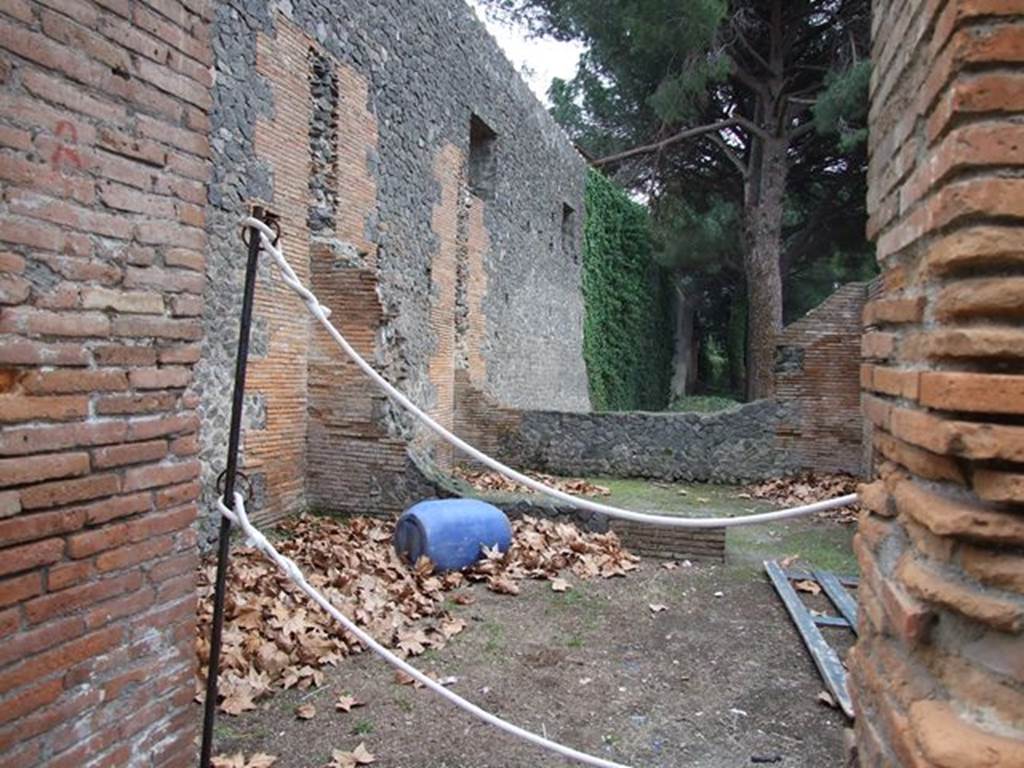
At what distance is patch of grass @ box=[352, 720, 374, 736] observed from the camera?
3783mm

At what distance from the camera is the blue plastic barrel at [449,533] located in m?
6.29

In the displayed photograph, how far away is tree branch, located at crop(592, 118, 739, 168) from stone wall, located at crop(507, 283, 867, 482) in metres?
7.77

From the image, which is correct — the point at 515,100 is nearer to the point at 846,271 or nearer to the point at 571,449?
the point at 571,449

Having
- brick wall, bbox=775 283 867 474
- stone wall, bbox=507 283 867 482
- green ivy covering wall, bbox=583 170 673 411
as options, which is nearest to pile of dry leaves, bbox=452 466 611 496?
stone wall, bbox=507 283 867 482

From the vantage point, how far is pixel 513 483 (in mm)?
10938

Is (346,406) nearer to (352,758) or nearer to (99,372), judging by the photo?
(352,758)

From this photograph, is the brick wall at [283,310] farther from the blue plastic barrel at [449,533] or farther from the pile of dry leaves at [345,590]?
the blue plastic barrel at [449,533]

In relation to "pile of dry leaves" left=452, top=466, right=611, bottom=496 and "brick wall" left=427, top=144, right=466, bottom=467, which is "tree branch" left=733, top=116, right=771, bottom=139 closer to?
"brick wall" left=427, top=144, right=466, bottom=467

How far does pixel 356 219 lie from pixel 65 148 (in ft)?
24.4

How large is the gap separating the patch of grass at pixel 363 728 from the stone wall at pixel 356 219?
3.30m

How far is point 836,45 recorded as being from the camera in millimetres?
17453

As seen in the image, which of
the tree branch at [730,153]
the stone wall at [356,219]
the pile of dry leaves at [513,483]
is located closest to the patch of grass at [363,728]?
the stone wall at [356,219]

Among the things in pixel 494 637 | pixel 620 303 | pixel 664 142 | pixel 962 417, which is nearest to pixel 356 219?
pixel 494 637

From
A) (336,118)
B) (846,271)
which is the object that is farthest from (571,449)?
(846,271)
